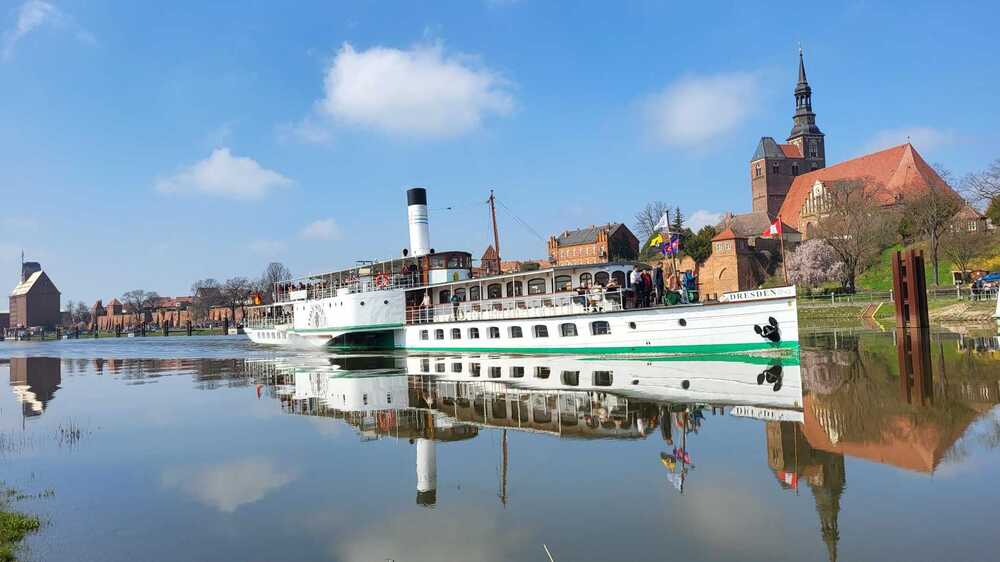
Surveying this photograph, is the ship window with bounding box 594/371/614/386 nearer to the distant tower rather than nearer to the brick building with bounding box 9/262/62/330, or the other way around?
the distant tower

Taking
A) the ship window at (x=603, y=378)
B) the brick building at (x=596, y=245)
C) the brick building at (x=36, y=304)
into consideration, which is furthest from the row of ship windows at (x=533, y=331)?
the brick building at (x=36, y=304)

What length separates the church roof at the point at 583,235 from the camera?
346 feet

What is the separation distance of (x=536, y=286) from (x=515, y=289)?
49.6 inches

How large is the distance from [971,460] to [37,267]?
232 meters

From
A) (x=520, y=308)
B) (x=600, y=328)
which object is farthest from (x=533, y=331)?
(x=600, y=328)

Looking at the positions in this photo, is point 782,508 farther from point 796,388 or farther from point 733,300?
point 733,300

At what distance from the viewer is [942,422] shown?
1172 centimetres

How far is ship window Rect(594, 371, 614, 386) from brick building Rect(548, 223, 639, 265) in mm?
81189

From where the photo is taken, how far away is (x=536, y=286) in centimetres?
3022

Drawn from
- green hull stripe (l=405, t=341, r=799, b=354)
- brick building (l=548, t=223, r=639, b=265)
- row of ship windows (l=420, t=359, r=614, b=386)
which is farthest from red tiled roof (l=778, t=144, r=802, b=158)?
row of ship windows (l=420, t=359, r=614, b=386)

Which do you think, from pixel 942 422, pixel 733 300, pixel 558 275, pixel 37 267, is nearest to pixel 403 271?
pixel 558 275

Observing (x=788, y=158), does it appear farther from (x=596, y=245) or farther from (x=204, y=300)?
(x=204, y=300)

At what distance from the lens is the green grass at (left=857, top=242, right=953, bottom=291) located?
60500 millimetres

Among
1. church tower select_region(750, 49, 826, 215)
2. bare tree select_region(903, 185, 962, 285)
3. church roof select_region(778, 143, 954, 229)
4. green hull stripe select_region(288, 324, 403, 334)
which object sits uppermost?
church tower select_region(750, 49, 826, 215)
